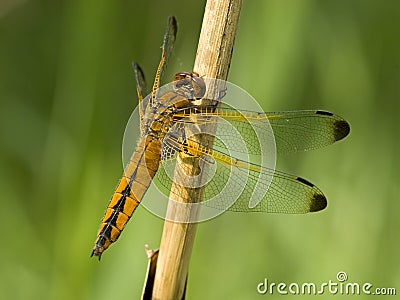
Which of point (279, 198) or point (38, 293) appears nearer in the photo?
point (279, 198)

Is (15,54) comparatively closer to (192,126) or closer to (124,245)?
(124,245)

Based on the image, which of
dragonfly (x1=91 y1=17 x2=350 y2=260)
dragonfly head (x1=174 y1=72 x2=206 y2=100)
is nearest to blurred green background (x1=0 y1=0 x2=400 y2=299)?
dragonfly (x1=91 y1=17 x2=350 y2=260)

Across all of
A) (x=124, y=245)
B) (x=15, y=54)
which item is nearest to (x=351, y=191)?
(x=124, y=245)

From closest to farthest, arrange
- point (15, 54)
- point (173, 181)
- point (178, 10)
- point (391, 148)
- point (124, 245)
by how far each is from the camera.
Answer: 1. point (173, 181)
2. point (124, 245)
3. point (391, 148)
4. point (178, 10)
5. point (15, 54)

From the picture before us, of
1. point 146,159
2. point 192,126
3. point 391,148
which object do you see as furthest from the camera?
point 391,148

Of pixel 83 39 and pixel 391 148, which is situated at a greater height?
pixel 83 39

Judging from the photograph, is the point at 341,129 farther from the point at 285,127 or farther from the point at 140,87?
the point at 140,87

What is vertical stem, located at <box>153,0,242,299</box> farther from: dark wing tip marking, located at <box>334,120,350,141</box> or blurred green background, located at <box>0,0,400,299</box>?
blurred green background, located at <box>0,0,400,299</box>

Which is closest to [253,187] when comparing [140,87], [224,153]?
[224,153]

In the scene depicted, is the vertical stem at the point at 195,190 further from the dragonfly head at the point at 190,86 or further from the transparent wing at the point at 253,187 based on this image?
the transparent wing at the point at 253,187
